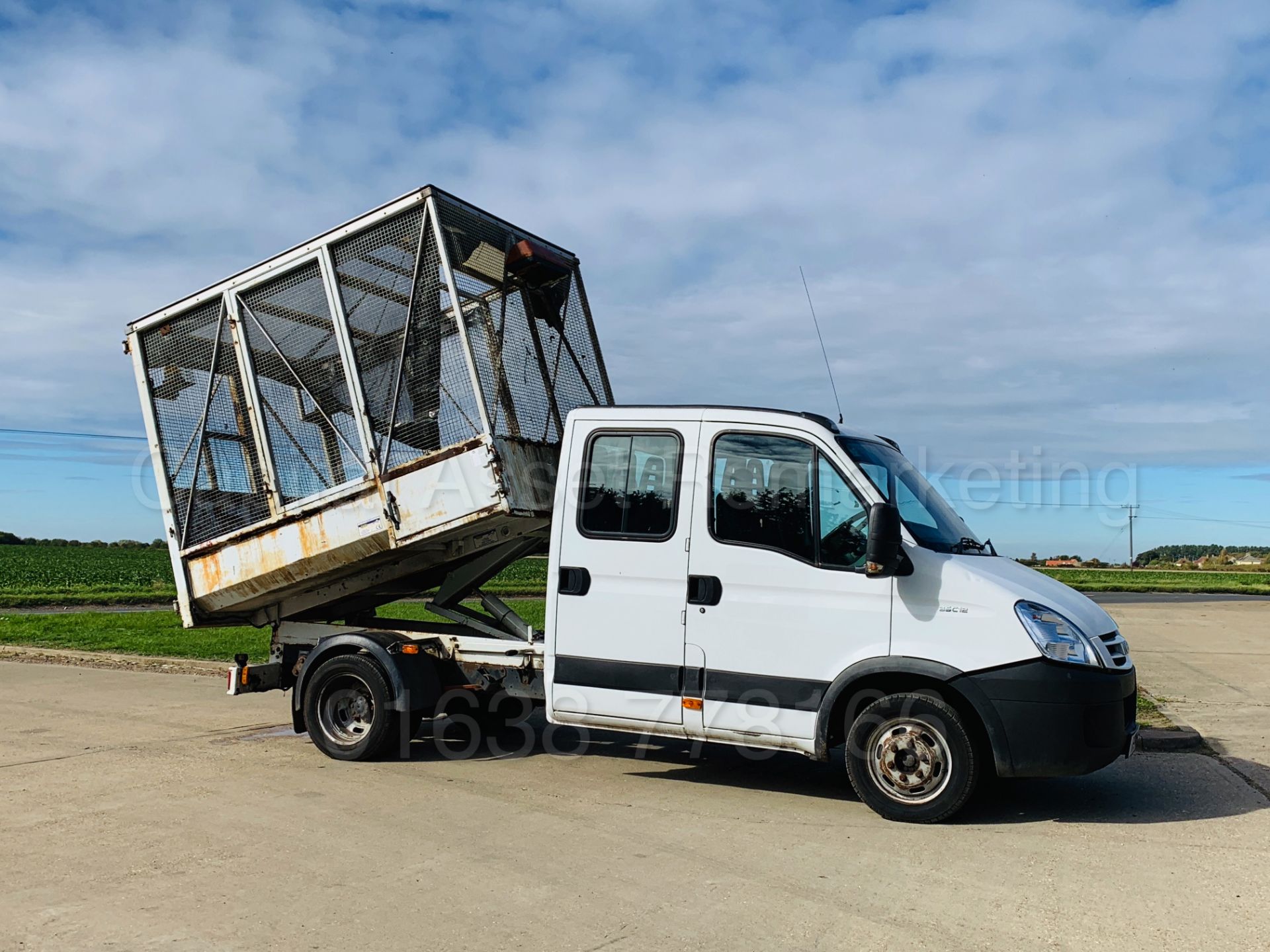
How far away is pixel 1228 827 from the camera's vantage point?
6.35 meters

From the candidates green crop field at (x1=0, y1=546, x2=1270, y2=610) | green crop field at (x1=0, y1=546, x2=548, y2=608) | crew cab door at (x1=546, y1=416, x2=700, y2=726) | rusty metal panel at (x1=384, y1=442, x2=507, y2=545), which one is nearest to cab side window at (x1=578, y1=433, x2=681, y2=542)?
crew cab door at (x1=546, y1=416, x2=700, y2=726)

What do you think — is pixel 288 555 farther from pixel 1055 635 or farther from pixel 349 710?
pixel 1055 635

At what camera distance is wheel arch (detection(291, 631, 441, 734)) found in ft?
26.3

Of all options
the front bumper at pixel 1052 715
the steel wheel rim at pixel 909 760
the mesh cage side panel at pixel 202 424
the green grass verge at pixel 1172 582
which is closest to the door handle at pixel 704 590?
the steel wheel rim at pixel 909 760

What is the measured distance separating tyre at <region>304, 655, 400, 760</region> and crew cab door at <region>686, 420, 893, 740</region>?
8.40 ft

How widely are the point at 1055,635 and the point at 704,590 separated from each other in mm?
2011

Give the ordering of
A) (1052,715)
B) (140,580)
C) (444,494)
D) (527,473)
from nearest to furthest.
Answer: (1052,715) < (444,494) < (527,473) < (140,580)

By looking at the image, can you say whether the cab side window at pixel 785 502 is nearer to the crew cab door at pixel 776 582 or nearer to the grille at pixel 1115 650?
the crew cab door at pixel 776 582

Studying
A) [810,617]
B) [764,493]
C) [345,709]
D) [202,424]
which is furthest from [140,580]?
[810,617]

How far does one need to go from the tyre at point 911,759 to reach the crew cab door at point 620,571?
1.16 m

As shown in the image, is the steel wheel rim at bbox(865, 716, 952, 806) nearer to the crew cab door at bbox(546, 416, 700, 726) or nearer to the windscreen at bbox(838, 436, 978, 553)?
the windscreen at bbox(838, 436, 978, 553)

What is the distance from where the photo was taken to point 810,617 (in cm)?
664

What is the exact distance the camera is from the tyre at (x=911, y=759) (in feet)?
20.7

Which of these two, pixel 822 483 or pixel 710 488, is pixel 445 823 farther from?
pixel 822 483
